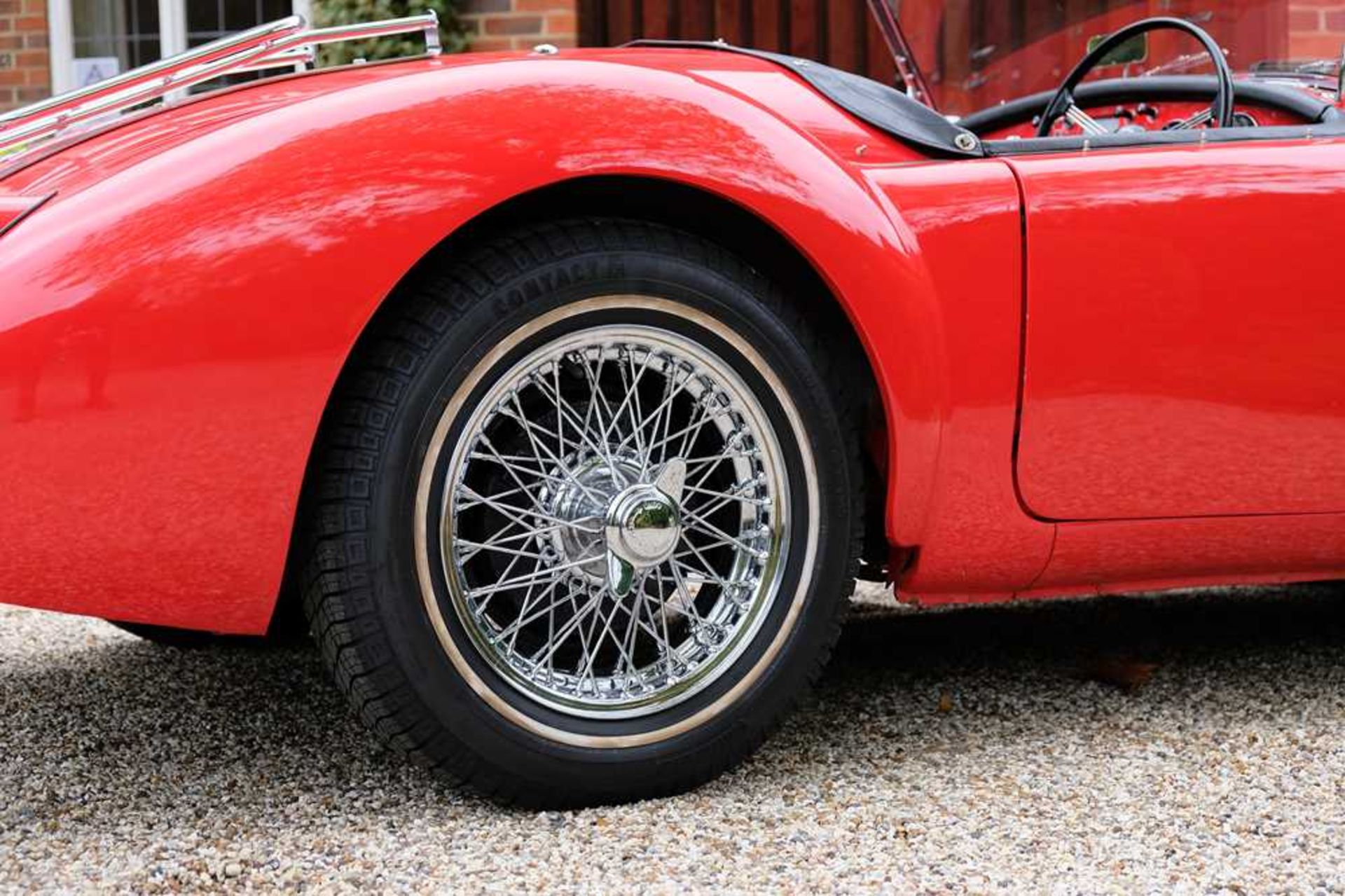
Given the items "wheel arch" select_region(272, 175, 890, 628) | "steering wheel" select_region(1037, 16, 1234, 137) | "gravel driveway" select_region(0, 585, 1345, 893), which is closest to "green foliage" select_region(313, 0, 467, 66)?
"steering wheel" select_region(1037, 16, 1234, 137)

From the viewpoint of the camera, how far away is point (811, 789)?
7.39 feet

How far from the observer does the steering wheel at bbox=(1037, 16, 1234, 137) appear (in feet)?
9.04

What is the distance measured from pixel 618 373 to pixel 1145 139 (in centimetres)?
92

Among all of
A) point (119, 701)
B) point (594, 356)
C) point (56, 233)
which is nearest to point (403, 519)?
point (594, 356)

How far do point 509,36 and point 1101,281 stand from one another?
5029 millimetres

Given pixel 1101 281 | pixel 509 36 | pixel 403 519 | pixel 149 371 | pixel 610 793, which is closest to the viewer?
pixel 149 371

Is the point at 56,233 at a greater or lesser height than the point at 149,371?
greater

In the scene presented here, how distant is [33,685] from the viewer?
9.44ft

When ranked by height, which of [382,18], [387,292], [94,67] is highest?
[382,18]

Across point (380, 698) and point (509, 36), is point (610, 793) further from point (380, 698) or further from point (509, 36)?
point (509, 36)

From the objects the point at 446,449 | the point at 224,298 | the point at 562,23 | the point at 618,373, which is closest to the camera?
the point at 224,298

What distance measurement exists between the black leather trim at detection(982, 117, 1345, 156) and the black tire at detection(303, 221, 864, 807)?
0.49m

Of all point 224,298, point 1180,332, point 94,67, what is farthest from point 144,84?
point 94,67

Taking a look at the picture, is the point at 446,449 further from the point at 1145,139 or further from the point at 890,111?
the point at 1145,139
